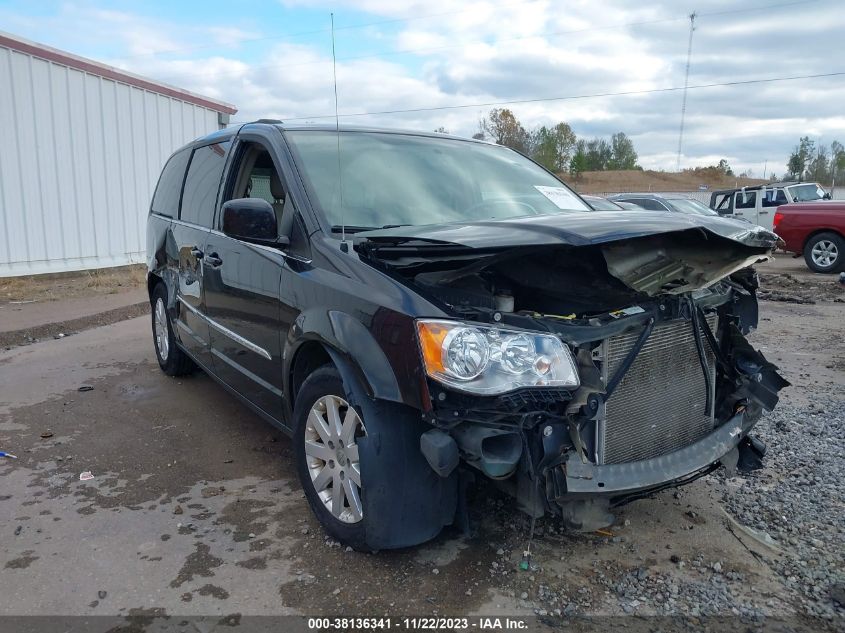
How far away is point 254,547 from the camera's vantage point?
301 centimetres

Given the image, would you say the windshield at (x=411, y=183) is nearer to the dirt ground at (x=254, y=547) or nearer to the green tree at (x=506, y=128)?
the dirt ground at (x=254, y=547)

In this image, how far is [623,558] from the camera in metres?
2.84

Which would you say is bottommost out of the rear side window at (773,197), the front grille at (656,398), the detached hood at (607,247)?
the front grille at (656,398)

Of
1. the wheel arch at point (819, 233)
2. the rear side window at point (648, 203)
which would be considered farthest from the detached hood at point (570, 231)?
the wheel arch at point (819, 233)

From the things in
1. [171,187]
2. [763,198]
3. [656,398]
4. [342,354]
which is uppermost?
[763,198]

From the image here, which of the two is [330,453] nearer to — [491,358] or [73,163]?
[491,358]

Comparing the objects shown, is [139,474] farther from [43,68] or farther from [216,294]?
[43,68]

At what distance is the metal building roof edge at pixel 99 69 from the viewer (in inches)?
417

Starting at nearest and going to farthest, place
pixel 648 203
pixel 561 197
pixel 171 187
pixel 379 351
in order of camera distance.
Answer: pixel 379 351 → pixel 561 197 → pixel 171 187 → pixel 648 203

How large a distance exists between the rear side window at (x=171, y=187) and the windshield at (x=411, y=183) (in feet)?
6.72

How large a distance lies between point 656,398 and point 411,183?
5.59 ft

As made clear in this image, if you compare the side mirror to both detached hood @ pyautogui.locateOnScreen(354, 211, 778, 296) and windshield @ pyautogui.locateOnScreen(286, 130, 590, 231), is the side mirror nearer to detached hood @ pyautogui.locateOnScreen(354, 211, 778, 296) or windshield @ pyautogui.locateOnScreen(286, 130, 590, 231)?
windshield @ pyautogui.locateOnScreen(286, 130, 590, 231)

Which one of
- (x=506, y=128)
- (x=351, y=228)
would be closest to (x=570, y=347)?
(x=351, y=228)

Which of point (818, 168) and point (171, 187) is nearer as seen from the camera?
point (171, 187)
